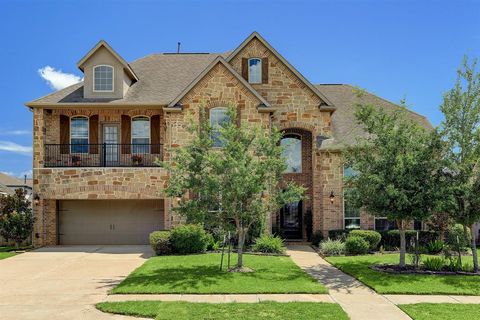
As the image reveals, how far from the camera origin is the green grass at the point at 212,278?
11.6m

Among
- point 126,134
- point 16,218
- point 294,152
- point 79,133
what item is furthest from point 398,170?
point 16,218

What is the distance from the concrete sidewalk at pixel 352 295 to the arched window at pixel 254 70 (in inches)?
423

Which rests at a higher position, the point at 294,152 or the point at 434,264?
the point at 294,152

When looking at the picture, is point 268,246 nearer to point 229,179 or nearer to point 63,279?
point 229,179

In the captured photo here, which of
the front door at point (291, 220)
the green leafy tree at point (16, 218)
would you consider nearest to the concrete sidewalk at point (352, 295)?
the front door at point (291, 220)

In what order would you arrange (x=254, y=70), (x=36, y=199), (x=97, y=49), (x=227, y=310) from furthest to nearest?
(x=254, y=70), (x=97, y=49), (x=36, y=199), (x=227, y=310)

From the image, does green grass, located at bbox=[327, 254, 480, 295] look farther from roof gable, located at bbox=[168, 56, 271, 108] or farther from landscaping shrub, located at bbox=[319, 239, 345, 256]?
roof gable, located at bbox=[168, 56, 271, 108]

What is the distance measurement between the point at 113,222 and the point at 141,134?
16.4 feet

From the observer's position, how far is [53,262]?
1683 centimetres

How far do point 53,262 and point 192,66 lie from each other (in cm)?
1447

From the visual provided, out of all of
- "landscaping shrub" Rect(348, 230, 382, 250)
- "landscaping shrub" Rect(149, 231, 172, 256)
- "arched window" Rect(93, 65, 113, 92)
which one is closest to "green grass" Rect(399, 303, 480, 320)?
"landscaping shrub" Rect(348, 230, 382, 250)

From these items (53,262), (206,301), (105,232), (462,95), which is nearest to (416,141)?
(462,95)

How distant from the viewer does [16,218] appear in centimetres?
2098

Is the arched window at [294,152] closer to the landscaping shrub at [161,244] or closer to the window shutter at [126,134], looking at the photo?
the window shutter at [126,134]
